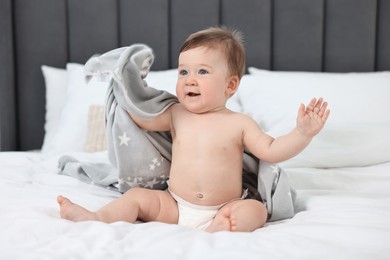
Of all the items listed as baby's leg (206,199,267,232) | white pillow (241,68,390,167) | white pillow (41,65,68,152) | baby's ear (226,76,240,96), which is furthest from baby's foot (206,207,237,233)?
white pillow (41,65,68,152)

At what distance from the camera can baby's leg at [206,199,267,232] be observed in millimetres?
1013

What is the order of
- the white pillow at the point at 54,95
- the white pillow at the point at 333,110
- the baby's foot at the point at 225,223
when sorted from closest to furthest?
the baby's foot at the point at 225,223
the white pillow at the point at 333,110
the white pillow at the point at 54,95

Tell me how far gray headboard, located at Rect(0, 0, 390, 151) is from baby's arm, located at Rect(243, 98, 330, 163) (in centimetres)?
121

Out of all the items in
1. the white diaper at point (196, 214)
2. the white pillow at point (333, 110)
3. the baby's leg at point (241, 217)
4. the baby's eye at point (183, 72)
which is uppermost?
the baby's eye at point (183, 72)

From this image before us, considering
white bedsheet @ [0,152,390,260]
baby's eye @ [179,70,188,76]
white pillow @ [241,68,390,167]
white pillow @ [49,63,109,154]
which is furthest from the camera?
white pillow @ [49,63,109,154]

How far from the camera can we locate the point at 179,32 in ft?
7.66

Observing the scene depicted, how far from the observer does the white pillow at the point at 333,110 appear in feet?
4.94

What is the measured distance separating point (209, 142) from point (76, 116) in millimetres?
991

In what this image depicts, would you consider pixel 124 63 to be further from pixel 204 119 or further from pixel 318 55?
pixel 318 55

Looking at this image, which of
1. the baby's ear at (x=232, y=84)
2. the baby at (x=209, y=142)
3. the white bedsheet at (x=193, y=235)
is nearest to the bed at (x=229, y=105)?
the white bedsheet at (x=193, y=235)

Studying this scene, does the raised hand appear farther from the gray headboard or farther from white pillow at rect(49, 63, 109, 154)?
the gray headboard

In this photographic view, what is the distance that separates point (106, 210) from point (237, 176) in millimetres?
305

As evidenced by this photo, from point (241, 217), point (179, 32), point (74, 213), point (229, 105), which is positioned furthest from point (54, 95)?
point (241, 217)

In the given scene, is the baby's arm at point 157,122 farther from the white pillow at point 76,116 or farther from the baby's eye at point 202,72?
the white pillow at point 76,116
